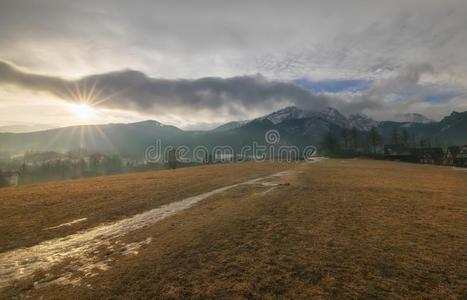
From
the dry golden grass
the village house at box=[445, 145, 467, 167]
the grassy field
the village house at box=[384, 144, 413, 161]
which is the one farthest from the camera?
the village house at box=[384, 144, 413, 161]

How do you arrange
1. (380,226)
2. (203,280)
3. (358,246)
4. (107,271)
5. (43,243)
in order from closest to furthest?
(203,280), (107,271), (358,246), (43,243), (380,226)

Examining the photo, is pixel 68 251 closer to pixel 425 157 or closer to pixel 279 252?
pixel 279 252

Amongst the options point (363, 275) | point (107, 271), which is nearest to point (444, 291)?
point (363, 275)

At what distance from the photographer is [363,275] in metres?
7.65

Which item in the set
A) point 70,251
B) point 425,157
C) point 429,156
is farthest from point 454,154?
point 70,251

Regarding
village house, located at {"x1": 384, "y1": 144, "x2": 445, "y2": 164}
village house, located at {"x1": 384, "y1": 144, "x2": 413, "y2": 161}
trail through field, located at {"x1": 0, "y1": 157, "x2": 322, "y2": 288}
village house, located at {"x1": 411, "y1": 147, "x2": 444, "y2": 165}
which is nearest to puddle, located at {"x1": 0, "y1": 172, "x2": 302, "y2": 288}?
trail through field, located at {"x1": 0, "y1": 157, "x2": 322, "y2": 288}

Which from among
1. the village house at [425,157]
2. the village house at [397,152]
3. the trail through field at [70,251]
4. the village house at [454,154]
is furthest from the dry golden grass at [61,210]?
the village house at [397,152]

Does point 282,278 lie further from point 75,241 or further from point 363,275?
point 75,241

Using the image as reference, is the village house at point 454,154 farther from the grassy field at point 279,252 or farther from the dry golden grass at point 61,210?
the dry golden grass at point 61,210

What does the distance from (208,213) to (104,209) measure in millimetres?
8628

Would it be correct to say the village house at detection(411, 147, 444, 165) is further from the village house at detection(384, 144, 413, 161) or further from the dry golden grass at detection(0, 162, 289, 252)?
the dry golden grass at detection(0, 162, 289, 252)

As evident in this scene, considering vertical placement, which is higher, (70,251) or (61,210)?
(61,210)

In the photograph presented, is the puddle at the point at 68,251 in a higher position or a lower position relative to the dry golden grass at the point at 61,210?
lower

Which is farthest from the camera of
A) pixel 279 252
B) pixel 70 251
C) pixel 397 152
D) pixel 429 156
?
pixel 397 152
